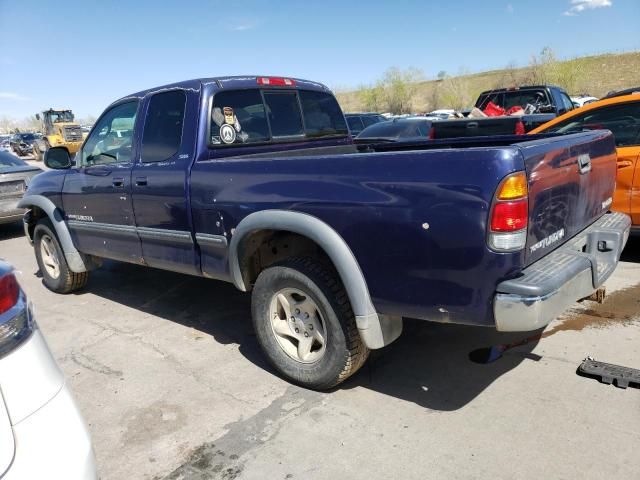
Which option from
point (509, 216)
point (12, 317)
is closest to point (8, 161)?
point (12, 317)

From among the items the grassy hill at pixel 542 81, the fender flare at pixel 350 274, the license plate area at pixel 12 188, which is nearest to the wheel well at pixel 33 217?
the license plate area at pixel 12 188

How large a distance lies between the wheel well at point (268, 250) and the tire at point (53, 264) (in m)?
2.93

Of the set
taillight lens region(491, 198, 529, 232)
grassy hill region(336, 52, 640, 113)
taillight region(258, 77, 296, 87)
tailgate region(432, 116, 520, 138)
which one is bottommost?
grassy hill region(336, 52, 640, 113)

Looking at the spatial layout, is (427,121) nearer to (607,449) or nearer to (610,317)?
(610,317)

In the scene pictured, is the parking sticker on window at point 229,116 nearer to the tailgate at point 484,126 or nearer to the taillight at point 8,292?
the taillight at point 8,292

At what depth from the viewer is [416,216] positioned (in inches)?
99.2

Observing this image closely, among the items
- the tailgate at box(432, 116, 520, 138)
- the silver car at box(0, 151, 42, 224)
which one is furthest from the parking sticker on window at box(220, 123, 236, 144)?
the silver car at box(0, 151, 42, 224)

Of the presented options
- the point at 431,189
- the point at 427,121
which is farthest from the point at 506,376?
the point at 427,121

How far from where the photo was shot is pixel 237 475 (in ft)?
8.43

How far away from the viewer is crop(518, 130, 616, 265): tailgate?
2.49 metres

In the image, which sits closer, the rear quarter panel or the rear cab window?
the rear quarter panel

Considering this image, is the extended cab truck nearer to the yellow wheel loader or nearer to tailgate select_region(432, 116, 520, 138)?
tailgate select_region(432, 116, 520, 138)

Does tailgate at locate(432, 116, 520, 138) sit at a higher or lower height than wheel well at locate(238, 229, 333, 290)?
higher

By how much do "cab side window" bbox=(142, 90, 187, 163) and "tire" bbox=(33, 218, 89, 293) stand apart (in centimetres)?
210
